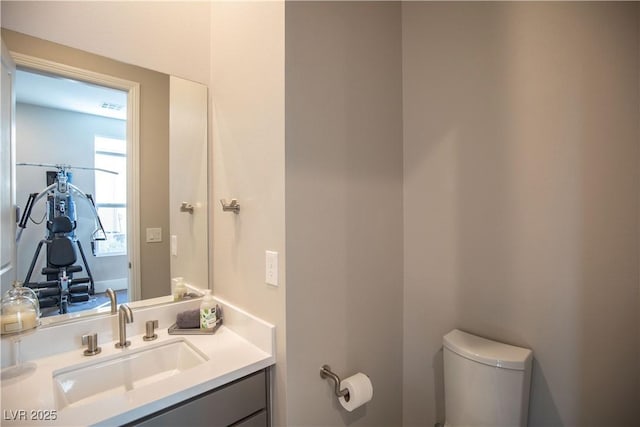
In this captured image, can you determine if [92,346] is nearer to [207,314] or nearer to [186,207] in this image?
[207,314]

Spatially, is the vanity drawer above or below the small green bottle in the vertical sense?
below

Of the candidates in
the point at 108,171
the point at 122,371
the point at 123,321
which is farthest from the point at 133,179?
the point at 122,371

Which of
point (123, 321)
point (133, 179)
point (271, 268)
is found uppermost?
point (133, 179)

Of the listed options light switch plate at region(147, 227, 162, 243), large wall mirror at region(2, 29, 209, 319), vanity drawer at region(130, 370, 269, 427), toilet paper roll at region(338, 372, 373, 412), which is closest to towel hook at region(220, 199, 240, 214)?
large wall mirror at region(2, 29, 209, 319)

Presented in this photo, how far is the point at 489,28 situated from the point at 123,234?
1.83 meters

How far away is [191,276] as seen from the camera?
148cm

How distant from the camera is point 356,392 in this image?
1.13 meters

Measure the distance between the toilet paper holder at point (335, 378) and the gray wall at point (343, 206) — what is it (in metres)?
0.02

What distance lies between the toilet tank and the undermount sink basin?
1.01 meters

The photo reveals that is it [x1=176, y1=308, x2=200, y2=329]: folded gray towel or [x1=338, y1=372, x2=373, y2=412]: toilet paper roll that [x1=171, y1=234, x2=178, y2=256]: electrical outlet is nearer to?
[x1=176, y1=308, x2=200, y2=329]: folded gray towel

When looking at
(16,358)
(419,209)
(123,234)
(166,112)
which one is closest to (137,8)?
(166,112)

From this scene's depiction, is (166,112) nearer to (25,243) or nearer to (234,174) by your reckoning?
(234,174)

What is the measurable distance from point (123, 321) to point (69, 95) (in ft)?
3.18

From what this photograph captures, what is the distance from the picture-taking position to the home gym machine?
1110mm
